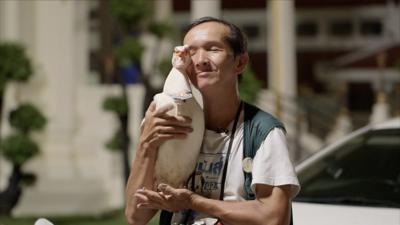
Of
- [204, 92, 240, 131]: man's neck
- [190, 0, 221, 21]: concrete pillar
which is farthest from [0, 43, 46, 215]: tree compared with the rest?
[204, 92, 240, 131]: man's neck

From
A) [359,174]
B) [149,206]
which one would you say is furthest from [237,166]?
[359,174]

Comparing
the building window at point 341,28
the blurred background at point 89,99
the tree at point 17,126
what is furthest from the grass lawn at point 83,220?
the building window at point 341,28

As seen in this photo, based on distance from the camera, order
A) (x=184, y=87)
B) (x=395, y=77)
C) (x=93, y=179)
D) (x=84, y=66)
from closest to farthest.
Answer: (x=184, y=87)
(x=93, y=179)
(x=84, y=66)
(x=395, y=77)

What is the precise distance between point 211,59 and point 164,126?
230 millimetres

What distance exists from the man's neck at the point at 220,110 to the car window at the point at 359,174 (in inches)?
52.0

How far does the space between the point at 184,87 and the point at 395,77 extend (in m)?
17.1

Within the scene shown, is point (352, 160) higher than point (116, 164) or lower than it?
higher

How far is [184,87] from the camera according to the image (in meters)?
2.15

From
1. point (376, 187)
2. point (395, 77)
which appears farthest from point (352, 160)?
point (395, 77)

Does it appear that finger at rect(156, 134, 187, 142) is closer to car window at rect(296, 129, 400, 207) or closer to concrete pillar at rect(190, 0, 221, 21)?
car window at rect(296, 129, 400, 207)

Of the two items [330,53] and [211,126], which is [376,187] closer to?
[211,126]

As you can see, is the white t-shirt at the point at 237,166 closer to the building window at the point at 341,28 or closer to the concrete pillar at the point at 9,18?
the concrete pillar at the point at 9,18

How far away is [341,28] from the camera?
71.4ft

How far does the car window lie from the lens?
11.6ft
